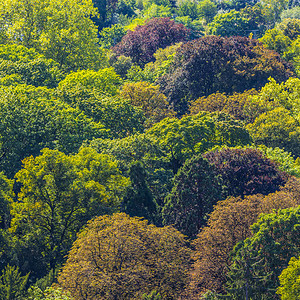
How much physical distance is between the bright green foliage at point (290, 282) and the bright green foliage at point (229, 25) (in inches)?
4416

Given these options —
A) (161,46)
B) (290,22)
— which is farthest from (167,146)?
(290,22)

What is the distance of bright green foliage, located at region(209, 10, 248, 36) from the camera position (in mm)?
139875

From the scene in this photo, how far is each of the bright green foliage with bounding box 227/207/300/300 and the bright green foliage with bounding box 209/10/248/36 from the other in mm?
108352

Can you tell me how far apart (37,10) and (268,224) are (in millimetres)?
59277

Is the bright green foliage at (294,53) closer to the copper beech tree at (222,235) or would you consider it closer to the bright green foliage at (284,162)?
the bright green foliage at (284,162)

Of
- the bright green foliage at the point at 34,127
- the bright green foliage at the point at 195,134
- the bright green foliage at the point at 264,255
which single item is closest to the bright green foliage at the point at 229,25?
the bright green foliage at the point at 195,134

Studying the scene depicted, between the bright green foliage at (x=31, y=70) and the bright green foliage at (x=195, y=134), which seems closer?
the bright green foliage at (x=195, y=134)

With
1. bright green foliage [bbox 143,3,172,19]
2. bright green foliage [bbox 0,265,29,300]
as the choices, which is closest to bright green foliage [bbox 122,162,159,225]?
bright green foliage [bbox 0,265,29,300]

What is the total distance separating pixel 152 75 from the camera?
91500 millimetres

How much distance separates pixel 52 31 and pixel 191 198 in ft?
153

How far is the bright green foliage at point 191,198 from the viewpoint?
44.1 meters

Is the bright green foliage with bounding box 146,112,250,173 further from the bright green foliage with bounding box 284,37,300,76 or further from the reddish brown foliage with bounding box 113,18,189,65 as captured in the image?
the reddish brown foliage with bounding box 113,18,189,65

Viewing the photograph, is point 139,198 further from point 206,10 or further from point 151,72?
point 206,10

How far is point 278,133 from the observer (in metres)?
68.3
